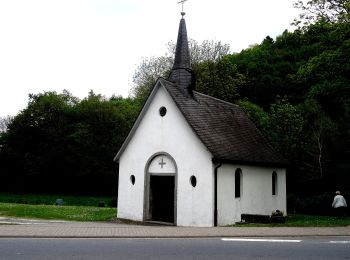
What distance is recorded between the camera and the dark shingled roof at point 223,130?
2211 centimetres

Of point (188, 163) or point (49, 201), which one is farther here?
point (49, 201)

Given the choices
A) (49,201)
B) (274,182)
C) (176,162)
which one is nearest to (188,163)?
(176,162)

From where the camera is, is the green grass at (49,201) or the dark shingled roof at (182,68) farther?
the green grass at (49,201)

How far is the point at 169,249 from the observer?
1167 cm

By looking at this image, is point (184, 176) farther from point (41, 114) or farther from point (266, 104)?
point (41, 114)

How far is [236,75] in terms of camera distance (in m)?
45.9

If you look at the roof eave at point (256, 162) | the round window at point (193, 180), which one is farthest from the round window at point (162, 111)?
the roof eave at point (256, 162)

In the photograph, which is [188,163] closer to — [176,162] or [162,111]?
[176,162]

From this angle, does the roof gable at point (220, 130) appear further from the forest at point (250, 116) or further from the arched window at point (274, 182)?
the forest at point (250, 116)

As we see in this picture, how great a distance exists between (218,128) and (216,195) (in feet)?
13.8

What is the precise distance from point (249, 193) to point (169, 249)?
1268 centimetres

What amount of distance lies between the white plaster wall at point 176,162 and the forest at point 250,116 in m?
8.05

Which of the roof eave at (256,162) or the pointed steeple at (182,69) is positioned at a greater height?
the pointed steeple at (182,69)

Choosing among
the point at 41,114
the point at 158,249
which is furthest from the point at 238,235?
the point at 41,114
